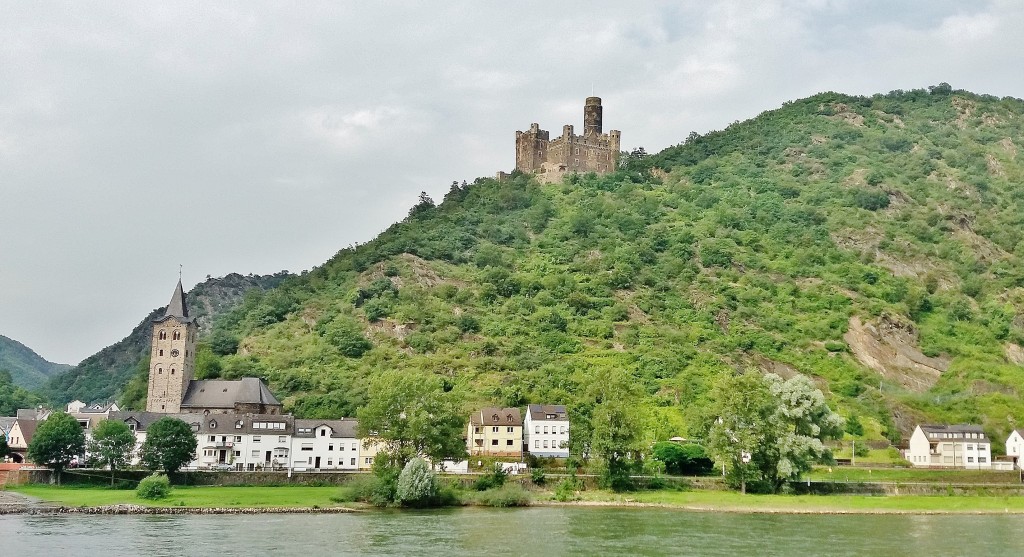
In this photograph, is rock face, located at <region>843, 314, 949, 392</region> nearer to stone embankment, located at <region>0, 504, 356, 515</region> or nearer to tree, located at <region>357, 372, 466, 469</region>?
tree, located at <region>357, 372, 466, 469</region>

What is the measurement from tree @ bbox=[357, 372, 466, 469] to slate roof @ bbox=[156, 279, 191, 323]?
46710mm

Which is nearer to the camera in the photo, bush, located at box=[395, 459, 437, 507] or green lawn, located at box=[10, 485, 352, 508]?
green lawn, located at box=[10, 485, 352, 508]

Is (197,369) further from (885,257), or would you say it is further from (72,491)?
(885,257)

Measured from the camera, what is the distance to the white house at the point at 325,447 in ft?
351

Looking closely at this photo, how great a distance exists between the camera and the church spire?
5069 inches

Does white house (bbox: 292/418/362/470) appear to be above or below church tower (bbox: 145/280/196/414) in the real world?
below

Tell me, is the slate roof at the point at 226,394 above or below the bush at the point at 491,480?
above

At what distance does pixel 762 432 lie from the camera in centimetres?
8869

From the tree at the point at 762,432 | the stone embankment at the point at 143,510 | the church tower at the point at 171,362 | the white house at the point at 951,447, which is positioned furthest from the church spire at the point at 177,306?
the white house at the point at 951,447

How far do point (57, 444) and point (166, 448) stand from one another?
1033 centimetres

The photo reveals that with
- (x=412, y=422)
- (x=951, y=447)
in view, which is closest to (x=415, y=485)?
(x=412, y=422)

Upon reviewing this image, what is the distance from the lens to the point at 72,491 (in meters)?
86.0

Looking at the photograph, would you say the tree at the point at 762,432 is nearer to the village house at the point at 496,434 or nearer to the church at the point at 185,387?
the village house at the point at 496,434

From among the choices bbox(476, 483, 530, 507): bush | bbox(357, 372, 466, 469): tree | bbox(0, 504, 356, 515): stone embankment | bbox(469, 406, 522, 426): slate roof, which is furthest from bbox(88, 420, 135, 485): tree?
bbox(469, 406, 522, 426): slate roof
